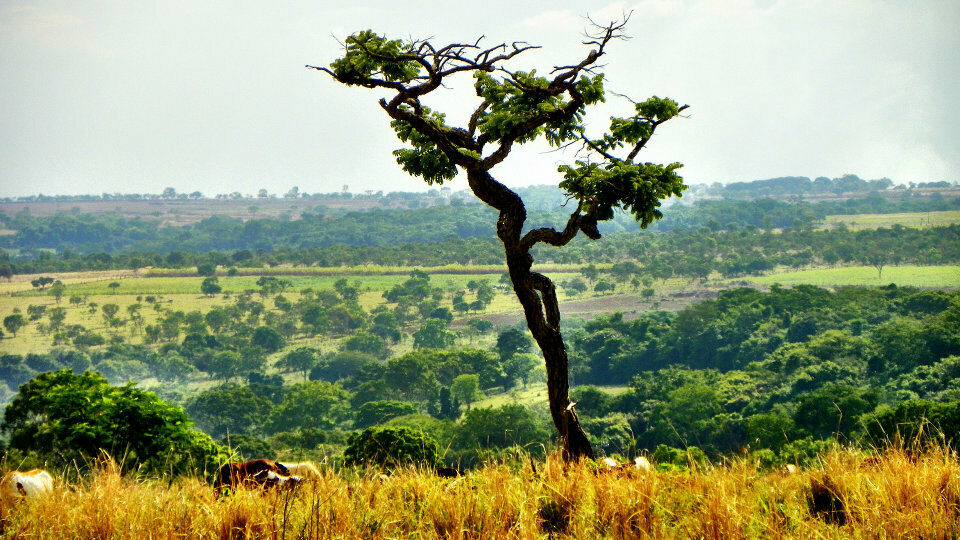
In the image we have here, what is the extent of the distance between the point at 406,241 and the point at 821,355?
390 ft

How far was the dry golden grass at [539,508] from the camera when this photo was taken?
4199 mm

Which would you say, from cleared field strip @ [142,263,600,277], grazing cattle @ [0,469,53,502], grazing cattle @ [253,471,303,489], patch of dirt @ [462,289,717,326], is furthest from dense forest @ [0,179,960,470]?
patch of dirt @ [462,289,717,326]

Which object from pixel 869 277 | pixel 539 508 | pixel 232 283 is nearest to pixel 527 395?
pixel 869 277

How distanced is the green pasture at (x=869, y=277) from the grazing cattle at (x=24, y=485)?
9428cm

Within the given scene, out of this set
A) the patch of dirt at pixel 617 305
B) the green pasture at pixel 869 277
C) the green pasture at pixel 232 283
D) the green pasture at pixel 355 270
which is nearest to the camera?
the patch of dirt at pixel 617 305

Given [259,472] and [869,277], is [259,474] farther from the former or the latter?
[869,277]

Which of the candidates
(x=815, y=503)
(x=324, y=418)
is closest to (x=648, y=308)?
(x=324, y=418)

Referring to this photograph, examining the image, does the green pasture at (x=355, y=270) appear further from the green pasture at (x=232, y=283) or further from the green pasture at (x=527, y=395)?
the green pasture at (x=527, y=395)

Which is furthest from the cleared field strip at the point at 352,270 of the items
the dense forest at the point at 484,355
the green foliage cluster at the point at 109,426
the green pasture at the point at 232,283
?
the green foliage cluster at the point at 109,426

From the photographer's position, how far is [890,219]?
150 meters

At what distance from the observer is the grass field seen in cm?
13862

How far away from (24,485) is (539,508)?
348cm

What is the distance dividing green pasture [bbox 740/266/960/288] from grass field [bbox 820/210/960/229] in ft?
109

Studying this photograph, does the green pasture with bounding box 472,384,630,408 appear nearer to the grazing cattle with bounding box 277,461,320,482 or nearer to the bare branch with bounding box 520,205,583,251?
the bare branch with bounding box 520,205,583,251
